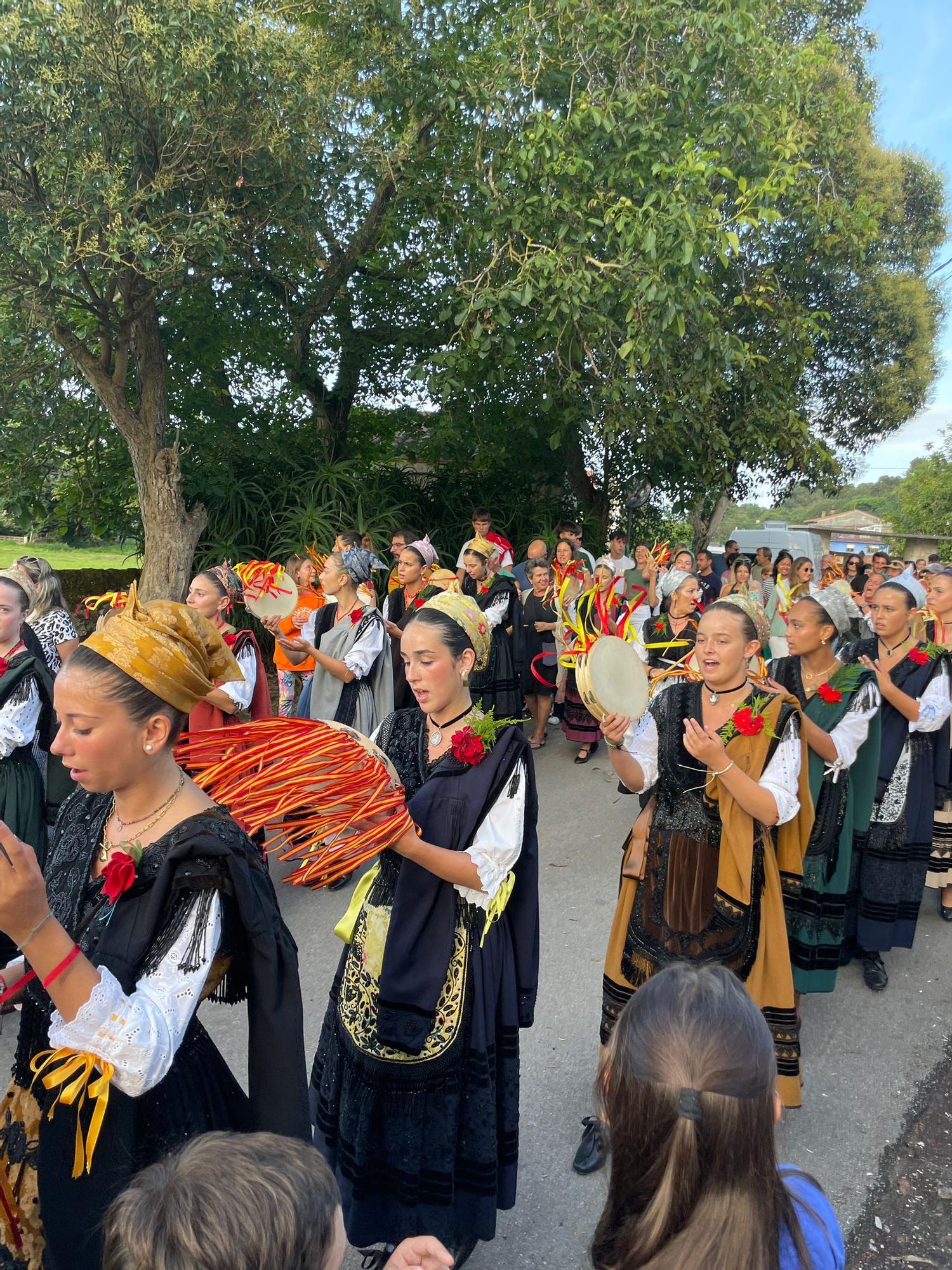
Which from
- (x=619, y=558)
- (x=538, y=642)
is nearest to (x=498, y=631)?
(x=538, y=642)

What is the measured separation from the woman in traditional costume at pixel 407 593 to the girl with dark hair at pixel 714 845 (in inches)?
132

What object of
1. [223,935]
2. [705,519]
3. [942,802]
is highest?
[705,519]

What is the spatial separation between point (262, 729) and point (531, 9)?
8.27m

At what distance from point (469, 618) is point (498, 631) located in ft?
17.0

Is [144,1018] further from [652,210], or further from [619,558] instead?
[619,558]

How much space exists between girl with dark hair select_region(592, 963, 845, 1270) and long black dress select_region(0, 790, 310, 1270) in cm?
74

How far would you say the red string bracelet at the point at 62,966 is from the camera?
4.66 feet

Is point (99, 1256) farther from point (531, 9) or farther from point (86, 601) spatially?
point (531, 9)

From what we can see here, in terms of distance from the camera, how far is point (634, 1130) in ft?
4.06

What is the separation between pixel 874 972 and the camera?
4.46m

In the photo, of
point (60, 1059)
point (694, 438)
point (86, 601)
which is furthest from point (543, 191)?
point (60, 1059)

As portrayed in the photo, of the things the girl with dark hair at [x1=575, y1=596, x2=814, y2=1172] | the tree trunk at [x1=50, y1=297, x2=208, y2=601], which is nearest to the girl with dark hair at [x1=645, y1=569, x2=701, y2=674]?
the girl with dark hair at [x1=575, y1=596, x2=814, y2=1172]

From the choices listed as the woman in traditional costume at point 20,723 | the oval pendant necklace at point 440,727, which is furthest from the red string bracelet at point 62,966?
the woman in traditional costume at point 20,723

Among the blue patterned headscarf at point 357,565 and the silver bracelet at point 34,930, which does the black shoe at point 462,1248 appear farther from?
the blue patterned headscarf at point 357,565
